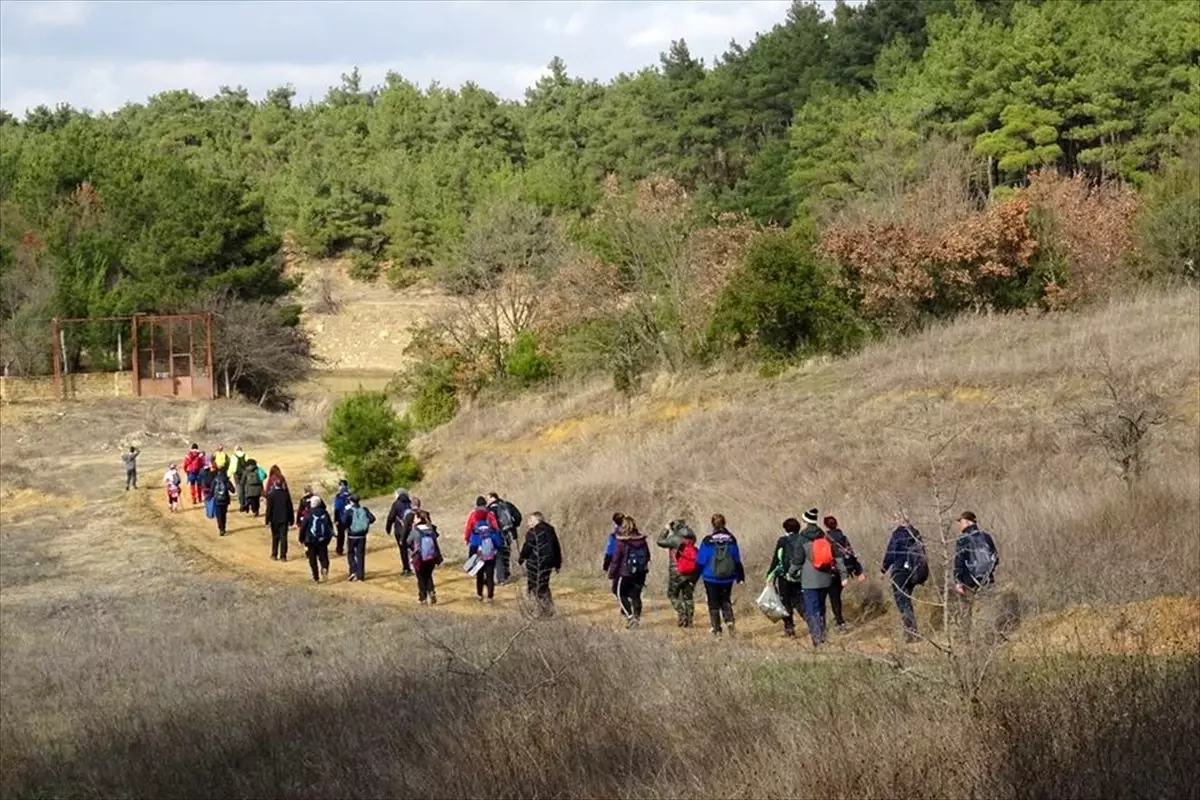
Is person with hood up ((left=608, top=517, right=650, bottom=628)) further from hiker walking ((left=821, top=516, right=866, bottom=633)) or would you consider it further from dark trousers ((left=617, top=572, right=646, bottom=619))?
hiker walking ((left=821, top=516, right=866, bottom=633))

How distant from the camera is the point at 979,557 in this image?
47.8 ft

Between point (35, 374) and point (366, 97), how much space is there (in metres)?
90.5

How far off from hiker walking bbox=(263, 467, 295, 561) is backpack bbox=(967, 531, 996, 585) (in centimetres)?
1478

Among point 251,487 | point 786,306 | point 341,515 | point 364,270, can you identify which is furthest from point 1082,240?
point 364,270

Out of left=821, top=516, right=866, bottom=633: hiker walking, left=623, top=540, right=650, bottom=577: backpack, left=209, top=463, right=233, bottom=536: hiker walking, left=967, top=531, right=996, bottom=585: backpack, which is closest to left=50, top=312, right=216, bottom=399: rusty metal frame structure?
left=209, top=463, right=233, bottom=536: hiker walking

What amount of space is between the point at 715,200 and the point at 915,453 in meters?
48.3

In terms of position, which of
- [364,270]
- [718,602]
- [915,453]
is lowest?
[718,602]

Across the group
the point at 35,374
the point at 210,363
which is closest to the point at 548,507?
the point at 210,363

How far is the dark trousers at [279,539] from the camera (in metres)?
26.4

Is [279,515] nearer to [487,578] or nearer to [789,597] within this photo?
[487,578]

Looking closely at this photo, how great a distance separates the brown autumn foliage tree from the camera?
36531 mm

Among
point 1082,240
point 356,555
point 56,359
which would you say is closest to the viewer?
point 356,555

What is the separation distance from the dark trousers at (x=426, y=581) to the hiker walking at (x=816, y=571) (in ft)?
21.9

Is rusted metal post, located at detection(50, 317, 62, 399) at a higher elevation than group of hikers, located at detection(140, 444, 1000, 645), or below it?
higher
